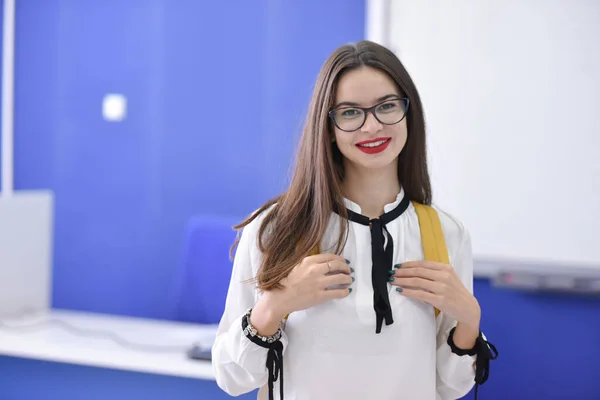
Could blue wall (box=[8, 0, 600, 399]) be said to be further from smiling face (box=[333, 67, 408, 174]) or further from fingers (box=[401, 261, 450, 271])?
fingers (box=[401, 261, 450, 271])

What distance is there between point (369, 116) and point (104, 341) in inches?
54.9

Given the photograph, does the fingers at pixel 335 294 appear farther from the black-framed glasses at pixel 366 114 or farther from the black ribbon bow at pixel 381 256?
the black-framed glasses at pixel 366 114

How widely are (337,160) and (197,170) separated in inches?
81.3

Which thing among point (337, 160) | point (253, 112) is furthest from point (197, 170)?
point (337, 160)

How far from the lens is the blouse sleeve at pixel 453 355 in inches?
46.3

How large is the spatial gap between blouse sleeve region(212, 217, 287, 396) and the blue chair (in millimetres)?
1255

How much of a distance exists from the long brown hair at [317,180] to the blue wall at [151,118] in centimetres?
178

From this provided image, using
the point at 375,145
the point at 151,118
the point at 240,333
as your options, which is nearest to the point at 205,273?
the point at 151,118

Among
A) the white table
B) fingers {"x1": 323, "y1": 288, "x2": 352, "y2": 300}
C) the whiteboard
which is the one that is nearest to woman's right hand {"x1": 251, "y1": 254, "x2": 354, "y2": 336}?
fingers {"x1": 323, "y1": 288, "x2": 352, "y2": 300}

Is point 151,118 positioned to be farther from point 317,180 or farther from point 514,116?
point 317,180

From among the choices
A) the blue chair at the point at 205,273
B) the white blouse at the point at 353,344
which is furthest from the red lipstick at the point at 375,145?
the blue chair at the point at 205,273

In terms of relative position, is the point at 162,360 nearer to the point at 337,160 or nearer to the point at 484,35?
the point at 337,160

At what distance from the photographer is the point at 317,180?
1143mm

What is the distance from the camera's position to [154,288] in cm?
332
